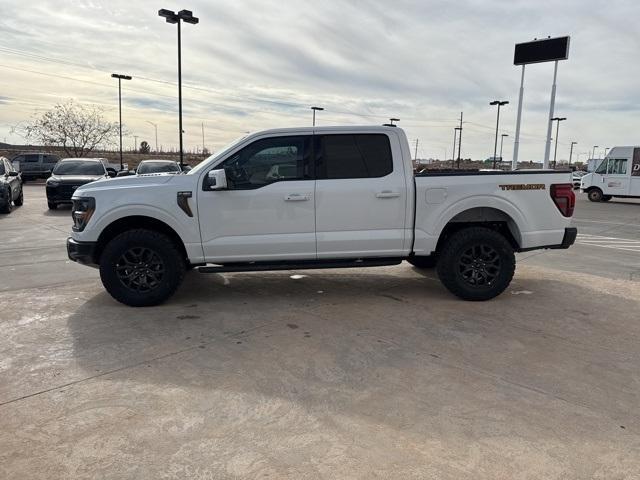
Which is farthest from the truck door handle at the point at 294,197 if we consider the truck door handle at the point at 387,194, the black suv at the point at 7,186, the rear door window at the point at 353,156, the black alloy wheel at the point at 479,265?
the black suv at the point at 7,186

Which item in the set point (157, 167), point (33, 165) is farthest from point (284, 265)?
point (33, 165)

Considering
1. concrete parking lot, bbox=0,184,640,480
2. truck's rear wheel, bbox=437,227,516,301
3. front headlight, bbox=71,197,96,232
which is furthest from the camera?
truck's rear wheel, bbox=437,227,516,301

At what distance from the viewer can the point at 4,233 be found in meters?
11.0

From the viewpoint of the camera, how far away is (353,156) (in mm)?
5703

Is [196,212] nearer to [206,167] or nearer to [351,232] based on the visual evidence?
[206,167]

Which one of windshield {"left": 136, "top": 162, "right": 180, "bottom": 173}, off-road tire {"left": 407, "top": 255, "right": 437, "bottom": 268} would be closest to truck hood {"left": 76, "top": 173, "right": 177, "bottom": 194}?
off-road tire {"left": 407, "top": 255, "right": 437, "bottom": 268}

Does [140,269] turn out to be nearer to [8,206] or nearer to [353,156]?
[353,156]

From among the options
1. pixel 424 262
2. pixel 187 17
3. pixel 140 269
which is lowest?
pixel 424 262

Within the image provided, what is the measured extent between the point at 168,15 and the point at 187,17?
2.55ft

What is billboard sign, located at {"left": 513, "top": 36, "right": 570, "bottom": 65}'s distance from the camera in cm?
2548

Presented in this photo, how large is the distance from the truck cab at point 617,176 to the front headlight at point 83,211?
24.9 m

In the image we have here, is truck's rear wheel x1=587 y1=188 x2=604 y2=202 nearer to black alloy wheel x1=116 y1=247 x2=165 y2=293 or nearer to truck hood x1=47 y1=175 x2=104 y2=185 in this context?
truck hood x1=47 y1=175 x2=104 y2=185

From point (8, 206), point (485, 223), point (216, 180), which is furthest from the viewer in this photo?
point (8, 206)

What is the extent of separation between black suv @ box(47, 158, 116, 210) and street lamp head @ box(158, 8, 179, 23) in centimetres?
766
